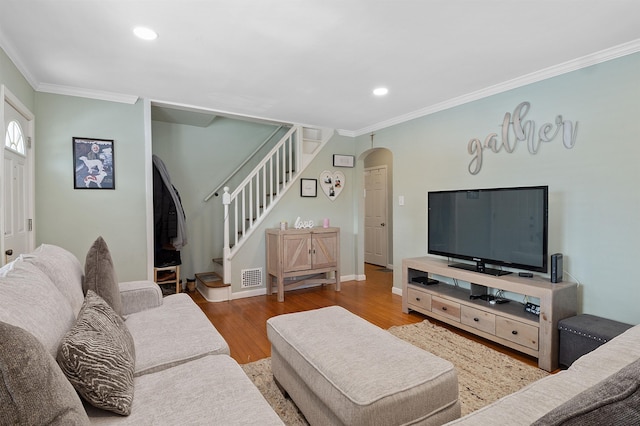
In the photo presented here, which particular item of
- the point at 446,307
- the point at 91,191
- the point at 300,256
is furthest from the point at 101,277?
the point at 446,307

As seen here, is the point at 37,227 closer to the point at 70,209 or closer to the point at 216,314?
the point at 70,209

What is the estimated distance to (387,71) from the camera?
2.87 m

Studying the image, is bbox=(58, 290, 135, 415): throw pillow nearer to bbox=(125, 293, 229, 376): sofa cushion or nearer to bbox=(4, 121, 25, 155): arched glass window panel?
bbox=(125, 293, 229, 376): sofa cushion

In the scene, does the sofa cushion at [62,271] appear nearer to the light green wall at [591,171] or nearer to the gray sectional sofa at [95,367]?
the gray sectional sofa at [95,367]

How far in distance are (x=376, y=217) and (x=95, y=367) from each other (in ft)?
20.1

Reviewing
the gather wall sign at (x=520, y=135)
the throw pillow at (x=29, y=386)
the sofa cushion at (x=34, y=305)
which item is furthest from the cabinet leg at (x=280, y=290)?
the throw pillow at (x=29, y=386)

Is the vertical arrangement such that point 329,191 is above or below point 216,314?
above

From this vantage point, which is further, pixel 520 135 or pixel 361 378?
pixel 520 135

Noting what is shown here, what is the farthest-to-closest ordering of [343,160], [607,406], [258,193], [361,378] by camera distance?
[343,160] → [258,193] → [361,378] → [607,406]

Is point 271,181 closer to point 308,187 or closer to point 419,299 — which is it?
point 308,187

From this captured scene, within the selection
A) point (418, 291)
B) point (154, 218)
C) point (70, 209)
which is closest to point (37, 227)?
point (70, 209)

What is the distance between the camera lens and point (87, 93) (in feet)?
10.8

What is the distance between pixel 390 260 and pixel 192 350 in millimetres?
5356

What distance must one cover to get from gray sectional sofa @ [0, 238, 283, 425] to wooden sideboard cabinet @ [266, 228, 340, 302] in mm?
2368
